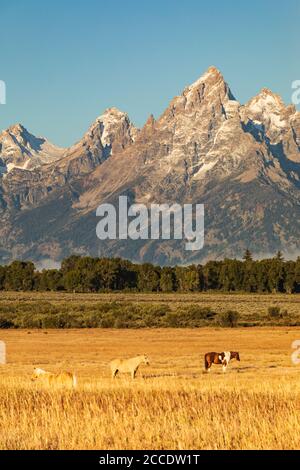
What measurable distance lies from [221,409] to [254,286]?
15921cm

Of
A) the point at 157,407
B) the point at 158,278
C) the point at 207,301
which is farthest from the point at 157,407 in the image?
the point at 158,278

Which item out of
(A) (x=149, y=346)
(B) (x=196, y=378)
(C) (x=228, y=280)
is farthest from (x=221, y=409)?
(C) (x=228, y=280)

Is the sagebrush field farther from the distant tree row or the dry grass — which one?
the distant tree row

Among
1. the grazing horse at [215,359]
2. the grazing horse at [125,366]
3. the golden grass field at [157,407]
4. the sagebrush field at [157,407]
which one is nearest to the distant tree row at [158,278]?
the sagebrush field at [157,407]

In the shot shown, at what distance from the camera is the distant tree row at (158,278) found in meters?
178

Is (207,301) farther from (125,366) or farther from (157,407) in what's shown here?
(157,407)

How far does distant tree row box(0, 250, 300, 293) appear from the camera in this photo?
17812 cm

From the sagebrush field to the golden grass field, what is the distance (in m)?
0.03

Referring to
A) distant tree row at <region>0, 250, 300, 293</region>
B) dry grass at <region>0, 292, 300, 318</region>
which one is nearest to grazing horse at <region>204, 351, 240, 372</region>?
dry grass at <region>0, 292, 300, 318</region>

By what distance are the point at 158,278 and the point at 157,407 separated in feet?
519

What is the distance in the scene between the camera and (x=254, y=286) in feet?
590

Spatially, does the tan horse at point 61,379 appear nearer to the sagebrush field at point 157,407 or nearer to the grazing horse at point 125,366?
the sagebrush field at point 157,407
